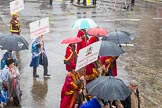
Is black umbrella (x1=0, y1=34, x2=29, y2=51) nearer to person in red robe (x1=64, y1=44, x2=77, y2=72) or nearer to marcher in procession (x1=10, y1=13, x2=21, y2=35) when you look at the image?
person in red robe (x1=64, y1=44, x2=77, y2=72)

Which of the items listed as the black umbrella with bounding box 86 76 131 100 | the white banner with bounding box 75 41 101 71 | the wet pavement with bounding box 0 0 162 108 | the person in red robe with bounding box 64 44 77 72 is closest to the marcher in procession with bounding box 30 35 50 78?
the wet pavement with bounding box 0 0 162 108

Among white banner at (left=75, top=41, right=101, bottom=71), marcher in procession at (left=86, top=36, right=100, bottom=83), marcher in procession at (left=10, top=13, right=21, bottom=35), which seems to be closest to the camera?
white banner at (left=75, top=41, right=101, bottom=71)

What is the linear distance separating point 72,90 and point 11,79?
6.45 feet

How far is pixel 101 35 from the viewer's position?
10500mm

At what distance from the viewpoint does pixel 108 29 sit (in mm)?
20812

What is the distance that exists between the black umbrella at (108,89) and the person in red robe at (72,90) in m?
1.29

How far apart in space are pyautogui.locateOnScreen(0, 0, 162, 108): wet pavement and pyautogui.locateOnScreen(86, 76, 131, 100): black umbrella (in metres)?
3.56

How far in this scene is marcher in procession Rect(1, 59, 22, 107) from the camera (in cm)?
906

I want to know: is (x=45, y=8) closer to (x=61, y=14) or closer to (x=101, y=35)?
(x=61, y=14)

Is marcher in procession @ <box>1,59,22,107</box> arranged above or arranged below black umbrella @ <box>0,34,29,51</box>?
below

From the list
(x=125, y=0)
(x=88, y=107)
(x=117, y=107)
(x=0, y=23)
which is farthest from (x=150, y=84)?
(x=125, y=0)

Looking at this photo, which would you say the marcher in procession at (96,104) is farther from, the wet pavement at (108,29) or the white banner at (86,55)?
the wet pavement at (108,29)

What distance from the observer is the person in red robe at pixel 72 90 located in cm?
761

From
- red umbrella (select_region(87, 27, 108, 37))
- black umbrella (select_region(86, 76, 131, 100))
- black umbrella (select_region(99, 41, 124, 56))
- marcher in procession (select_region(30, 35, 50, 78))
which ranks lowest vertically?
marcher in procession (select_region(30, 35, 50, 78))
